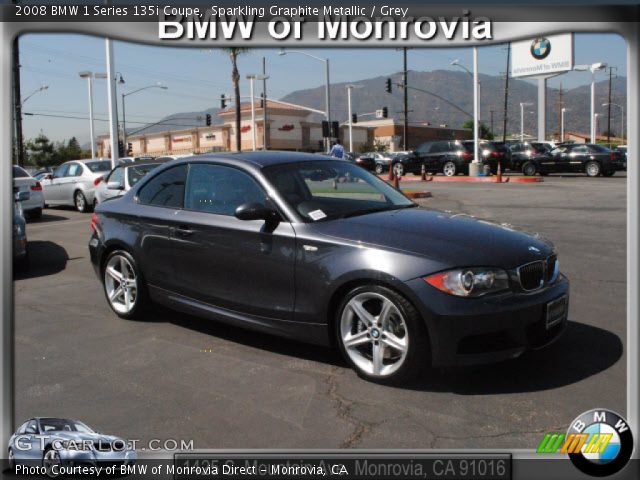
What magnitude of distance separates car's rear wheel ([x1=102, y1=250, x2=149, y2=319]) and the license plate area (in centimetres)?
329

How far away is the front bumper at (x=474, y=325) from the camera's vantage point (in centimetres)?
368

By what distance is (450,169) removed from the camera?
29.2m

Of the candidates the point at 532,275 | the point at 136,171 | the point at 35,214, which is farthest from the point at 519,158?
the point at 532,275

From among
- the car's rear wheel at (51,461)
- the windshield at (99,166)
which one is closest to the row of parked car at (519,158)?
the windshield at (99,166)

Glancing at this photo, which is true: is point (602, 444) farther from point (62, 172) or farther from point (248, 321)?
point (62, 172)

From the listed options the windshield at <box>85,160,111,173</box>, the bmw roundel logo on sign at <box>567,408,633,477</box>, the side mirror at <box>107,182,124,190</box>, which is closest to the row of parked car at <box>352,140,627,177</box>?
the windshield at <box>85,160,111,173</box>

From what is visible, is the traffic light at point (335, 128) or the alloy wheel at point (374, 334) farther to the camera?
the traffic light at point (335, 128)

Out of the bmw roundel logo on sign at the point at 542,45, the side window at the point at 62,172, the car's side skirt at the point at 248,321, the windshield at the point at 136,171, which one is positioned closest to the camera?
the bmw roundel logo on sign at the point at 542,45

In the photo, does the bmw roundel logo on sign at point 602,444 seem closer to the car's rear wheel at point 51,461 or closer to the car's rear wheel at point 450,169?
the car's rear wheel at point 51,461

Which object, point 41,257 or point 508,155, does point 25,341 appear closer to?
point 41,257

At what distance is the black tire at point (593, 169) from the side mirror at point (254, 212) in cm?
2510

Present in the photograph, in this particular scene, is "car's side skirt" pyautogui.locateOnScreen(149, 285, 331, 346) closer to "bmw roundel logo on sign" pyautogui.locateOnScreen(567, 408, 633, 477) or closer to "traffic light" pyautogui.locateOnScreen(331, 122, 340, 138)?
"bmw roundel logo on sign" pyautogui.locateOnScreen(567, 408, 633, 477)

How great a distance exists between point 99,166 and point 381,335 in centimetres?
1457

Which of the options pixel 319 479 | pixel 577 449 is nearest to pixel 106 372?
pixel 319 479
